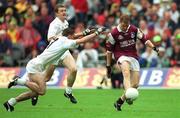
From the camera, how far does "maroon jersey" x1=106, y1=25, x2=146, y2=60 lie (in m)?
18.2

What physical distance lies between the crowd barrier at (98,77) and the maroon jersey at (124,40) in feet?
31.1

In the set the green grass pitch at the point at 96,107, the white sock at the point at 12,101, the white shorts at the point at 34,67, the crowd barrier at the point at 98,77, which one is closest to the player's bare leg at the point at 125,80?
the green grass pitch at the point at 96,107

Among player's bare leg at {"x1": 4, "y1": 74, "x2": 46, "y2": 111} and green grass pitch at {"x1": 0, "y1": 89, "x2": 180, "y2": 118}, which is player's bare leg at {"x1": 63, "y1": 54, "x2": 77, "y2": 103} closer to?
green grass pitch at {"x1": 0, "y1": 89, "x2": 180, "y2": 118}

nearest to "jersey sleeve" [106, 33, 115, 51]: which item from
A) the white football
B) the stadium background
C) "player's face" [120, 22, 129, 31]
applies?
"player's face" [120, 22, 129, 31]

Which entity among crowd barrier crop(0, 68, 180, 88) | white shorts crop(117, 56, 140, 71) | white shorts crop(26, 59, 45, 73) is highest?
white shorts crop(26, 59, 45, 73)

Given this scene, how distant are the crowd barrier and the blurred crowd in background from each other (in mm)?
540

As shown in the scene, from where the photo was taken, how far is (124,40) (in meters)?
18.2

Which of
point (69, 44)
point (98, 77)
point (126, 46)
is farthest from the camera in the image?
point (98, 77)

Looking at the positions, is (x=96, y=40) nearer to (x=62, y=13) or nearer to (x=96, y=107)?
(x=62, y=13)

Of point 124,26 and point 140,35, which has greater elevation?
point 124,26

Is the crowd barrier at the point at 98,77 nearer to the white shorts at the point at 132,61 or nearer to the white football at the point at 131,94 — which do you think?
the white shorts at the point at 132,61

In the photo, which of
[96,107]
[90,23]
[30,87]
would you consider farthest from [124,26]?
[90,23]

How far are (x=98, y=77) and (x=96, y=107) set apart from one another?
9.59 meters

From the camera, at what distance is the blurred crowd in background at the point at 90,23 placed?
29.2 meters
